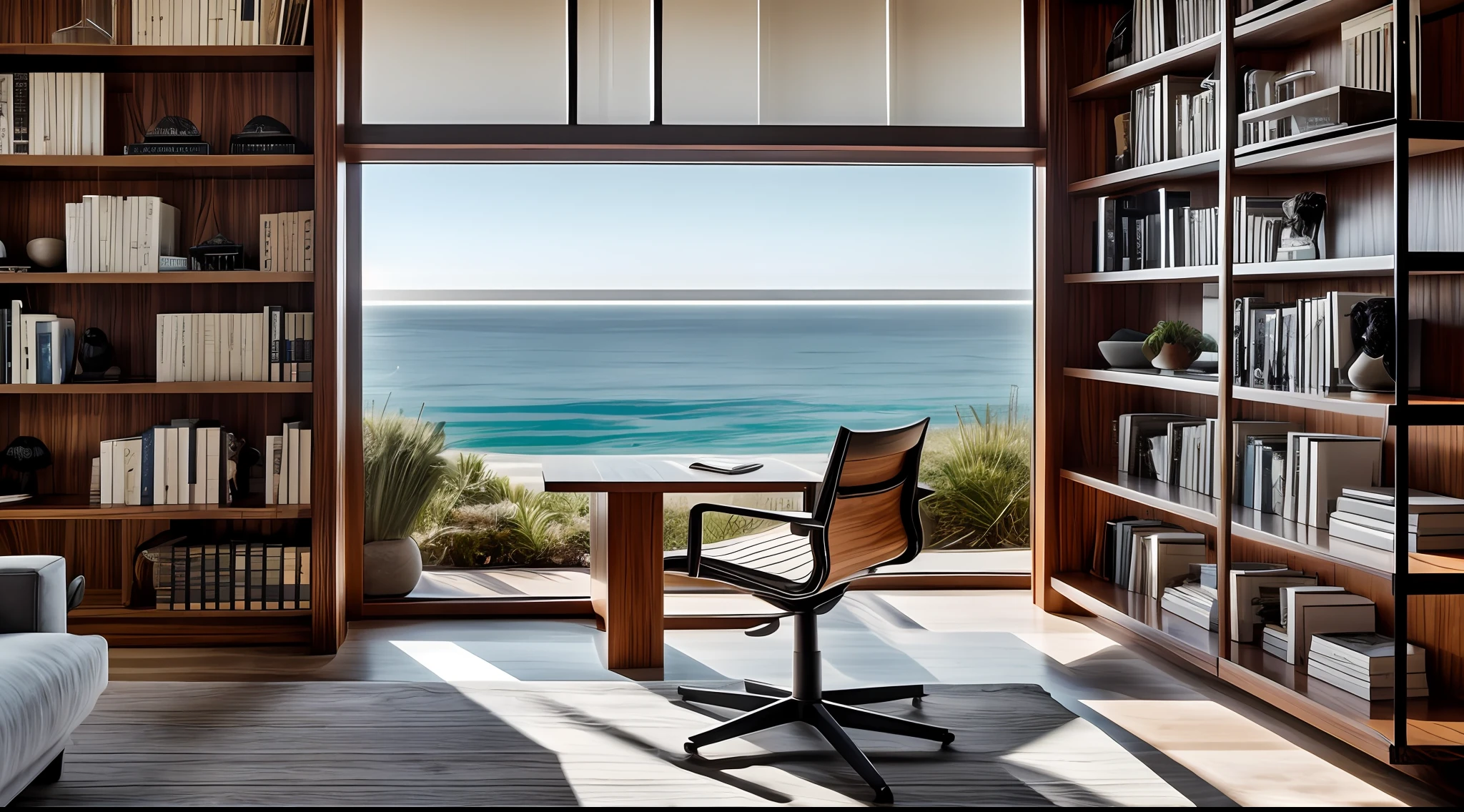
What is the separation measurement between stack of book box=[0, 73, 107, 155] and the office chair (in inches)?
105

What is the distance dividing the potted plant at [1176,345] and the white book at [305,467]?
116 inches

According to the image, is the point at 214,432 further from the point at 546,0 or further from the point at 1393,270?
the point at 1393,270

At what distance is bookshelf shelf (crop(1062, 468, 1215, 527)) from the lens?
3225 millimetres

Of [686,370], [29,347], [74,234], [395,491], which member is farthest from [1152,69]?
[29,347]

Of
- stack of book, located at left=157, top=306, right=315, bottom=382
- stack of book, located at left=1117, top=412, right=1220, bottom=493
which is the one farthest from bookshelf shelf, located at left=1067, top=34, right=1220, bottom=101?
stack of book, located at left=157, top=306, right=315, bottom=382

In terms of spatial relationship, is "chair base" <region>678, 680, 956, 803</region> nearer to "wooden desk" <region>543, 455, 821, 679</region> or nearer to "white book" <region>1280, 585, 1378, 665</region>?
"wooden desk" <region>543, 455, 821, 679</region>

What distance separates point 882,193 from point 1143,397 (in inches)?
57.7

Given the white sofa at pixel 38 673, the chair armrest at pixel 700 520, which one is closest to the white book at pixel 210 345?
the white sofa at pixel 38 673

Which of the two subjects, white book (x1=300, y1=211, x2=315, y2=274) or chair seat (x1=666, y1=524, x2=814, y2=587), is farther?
white book (x1=300, y1=211, x2=315, y2=274)

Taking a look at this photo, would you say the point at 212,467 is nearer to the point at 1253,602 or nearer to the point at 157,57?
the point at 157,57

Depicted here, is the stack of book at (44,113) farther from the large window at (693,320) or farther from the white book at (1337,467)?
the white book at (1337,467)

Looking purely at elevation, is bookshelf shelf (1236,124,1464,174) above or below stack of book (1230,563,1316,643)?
above

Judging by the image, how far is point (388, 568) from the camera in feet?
13.3

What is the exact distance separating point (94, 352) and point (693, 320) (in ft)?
7.63
